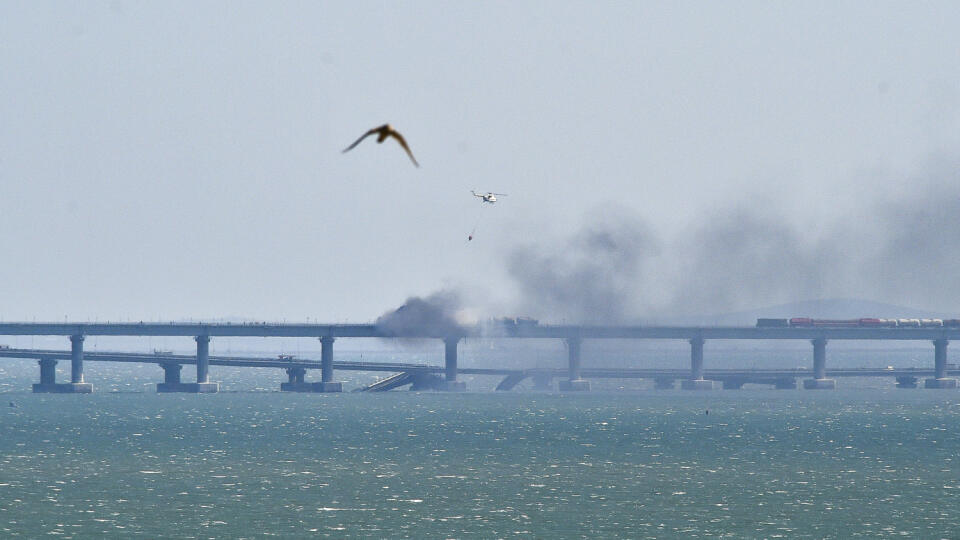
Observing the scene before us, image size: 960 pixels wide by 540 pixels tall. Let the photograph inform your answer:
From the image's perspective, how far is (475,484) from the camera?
Result: 125 metres

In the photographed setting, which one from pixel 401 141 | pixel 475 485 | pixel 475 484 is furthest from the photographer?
pixel 475 484

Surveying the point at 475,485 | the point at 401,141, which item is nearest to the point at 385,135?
the point at 401,141

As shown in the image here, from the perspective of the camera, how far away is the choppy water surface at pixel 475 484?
9906cm

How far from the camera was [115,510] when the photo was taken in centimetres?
10612

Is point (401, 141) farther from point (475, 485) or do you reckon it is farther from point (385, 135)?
point (475, 485)

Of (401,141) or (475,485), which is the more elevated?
(401,141)

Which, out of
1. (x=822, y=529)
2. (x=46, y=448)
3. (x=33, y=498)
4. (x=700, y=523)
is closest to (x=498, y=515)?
(x=700, y=523)

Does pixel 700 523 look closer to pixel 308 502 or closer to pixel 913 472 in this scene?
pixel 308 502

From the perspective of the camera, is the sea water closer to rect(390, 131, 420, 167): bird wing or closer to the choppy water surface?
the choppy water surface

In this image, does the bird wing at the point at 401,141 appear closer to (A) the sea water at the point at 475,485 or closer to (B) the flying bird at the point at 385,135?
(B) the flying bird at the point at 385,135

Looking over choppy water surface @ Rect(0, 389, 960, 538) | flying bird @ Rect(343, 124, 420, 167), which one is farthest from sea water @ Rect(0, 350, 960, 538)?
flying bird @ Rect(343, 124, 420, 167)

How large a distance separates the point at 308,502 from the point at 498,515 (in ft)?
48.2

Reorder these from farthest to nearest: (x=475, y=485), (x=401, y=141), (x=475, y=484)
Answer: (x=475, y=484) < (x=475, y=485) < (x=401, y=141)

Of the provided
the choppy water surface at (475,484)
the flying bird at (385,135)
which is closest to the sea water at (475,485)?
the choppy water surface at (475,484)
